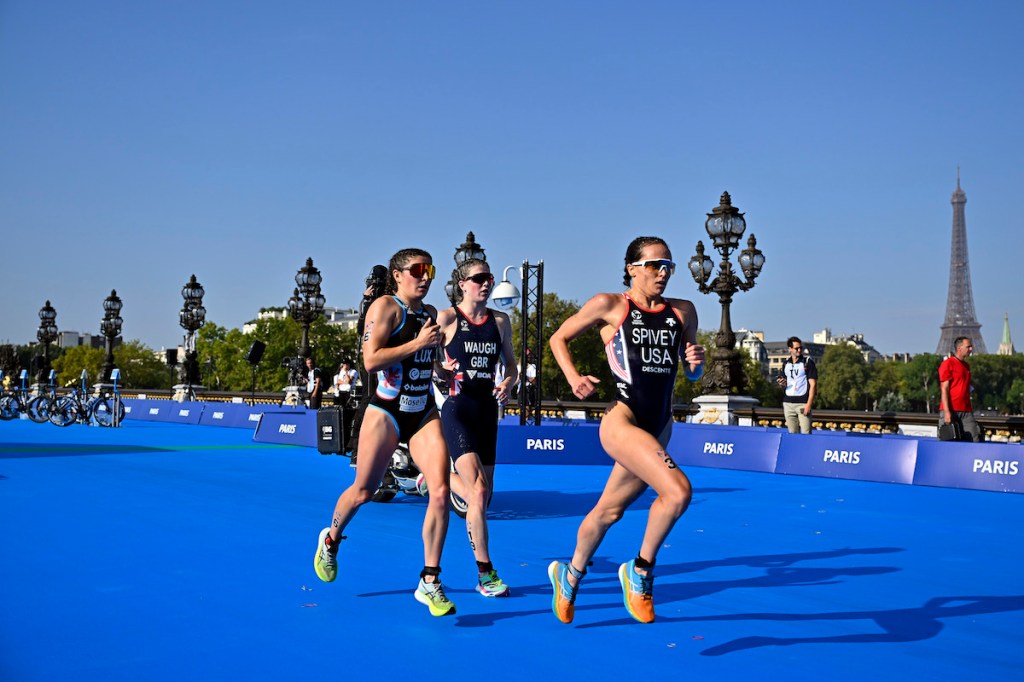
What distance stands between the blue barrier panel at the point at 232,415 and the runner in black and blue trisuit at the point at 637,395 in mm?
25123

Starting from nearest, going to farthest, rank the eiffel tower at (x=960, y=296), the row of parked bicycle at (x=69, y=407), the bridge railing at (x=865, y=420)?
the bridge railing at (x=865, y=420) < the row of parked bicycle at (x=69, y=407) < the eiffel tower at (x=960, y=296)

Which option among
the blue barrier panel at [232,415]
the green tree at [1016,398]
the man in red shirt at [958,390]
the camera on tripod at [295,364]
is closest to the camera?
the man in red shirt at [958,390]

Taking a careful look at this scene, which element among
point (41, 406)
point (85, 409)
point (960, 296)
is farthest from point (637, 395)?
point (960, 296)

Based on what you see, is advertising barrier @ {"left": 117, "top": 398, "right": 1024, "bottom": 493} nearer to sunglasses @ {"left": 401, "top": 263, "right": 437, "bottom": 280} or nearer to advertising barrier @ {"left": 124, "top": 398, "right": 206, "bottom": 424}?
sunglasses @ {"left": 401, "top": 263, "right": 437, "bottom": 280}

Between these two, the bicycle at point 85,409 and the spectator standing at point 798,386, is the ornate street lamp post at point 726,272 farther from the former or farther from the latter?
the bicycle at point 85,409

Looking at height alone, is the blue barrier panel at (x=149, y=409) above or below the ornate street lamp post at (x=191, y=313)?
below

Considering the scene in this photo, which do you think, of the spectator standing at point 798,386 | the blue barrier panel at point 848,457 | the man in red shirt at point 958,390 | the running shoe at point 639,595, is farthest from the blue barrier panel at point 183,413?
the running shoe at point 639,595

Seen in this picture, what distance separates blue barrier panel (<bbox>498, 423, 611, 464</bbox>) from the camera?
61.2ft

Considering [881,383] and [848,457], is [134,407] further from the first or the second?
[881,383]

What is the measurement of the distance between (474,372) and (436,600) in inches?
88.7

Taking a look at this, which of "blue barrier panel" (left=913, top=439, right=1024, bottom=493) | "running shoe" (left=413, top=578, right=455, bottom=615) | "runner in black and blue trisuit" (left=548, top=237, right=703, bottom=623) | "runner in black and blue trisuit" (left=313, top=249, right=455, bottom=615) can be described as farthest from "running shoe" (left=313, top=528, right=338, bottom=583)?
"blue barrier panel" (left=913, top=439, right=1024, bottom=493)

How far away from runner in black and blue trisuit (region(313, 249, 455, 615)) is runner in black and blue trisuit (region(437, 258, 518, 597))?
50 centimetres

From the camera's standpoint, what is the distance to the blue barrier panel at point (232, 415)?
30.7m

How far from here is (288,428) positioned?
23.5 m
